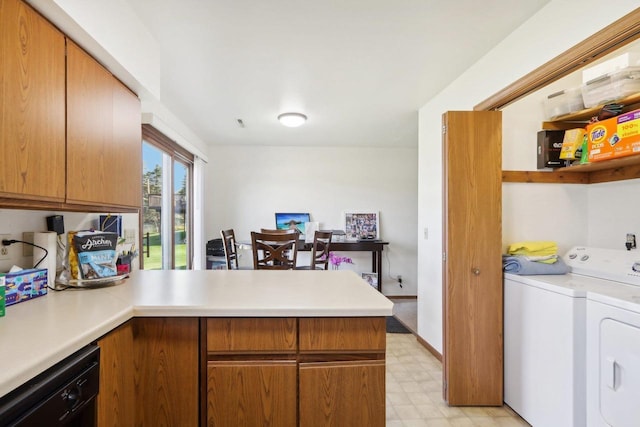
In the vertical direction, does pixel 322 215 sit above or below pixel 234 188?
below

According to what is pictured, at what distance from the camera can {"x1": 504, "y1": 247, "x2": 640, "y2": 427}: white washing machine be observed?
1544 mm

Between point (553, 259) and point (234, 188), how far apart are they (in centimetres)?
409

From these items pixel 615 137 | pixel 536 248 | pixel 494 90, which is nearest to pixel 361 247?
pixel 536 248

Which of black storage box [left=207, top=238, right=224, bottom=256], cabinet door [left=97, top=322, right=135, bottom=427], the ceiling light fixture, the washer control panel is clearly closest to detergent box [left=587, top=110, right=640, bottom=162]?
the washer control panel

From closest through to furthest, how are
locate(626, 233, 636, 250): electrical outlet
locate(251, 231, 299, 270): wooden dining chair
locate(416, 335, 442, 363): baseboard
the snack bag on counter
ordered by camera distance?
the snack bag on counter, locate(626, 233, 636, 250): electrical outlet, locate(251, 231, 299, 270): wooden dining chair, locate(416, 335, 442, 363): baseboard

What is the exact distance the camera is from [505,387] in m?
2.03

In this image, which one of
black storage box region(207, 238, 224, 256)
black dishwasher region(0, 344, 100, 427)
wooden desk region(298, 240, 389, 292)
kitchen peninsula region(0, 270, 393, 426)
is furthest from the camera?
wooden desk region(298, 240, 389, 292)

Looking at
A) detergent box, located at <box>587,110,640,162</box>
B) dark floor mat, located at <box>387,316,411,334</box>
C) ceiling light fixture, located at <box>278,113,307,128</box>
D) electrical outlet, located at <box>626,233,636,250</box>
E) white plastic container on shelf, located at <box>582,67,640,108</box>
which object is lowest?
dark floor mat, located at <box>387,316,411,334</box>

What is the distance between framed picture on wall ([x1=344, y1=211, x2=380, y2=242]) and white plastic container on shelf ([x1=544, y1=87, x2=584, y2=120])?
9.52ft

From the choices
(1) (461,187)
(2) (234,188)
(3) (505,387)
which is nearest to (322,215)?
(2) (234,188)

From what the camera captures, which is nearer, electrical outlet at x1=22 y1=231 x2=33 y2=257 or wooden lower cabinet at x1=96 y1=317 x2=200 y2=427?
wooden lower cabinet at x1=96 y1=317 x2=200 y2=427

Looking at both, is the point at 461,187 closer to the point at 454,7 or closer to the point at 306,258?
the point at 454,7

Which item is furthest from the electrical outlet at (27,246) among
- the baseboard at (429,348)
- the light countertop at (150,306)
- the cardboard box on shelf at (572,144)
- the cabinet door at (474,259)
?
the cardboard box on shelf at (572,144)

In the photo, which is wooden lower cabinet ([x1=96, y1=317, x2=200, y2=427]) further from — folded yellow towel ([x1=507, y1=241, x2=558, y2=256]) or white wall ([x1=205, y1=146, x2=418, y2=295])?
white wall ([x1=205, y1=146, x2=418, y2=295])
